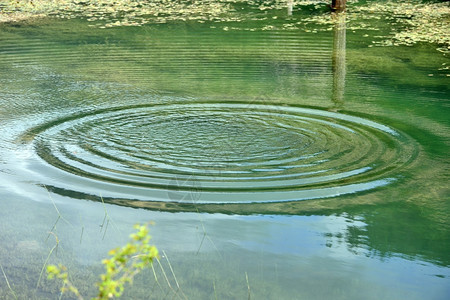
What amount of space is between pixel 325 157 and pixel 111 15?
9290 millimetres

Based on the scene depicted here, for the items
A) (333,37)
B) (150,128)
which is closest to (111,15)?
(333,37)

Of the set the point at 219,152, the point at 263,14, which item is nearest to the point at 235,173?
the point at 219,152

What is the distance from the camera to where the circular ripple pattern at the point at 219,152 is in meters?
4.50

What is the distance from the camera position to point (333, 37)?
10.5 m

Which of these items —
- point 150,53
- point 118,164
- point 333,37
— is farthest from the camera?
point 333,37

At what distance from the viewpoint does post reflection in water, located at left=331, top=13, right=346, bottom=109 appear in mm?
7078

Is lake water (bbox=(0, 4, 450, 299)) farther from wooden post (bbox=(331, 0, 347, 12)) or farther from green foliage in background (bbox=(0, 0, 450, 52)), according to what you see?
wooden post (bbox=(331, 0, 347, 12))

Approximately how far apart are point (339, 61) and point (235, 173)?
179 inches

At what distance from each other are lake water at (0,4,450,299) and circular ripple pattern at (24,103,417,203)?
2cm

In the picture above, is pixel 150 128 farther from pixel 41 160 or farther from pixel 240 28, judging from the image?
pixel 240 28

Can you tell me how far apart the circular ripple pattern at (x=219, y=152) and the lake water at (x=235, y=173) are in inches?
0.8

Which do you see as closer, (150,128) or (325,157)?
(325,157)

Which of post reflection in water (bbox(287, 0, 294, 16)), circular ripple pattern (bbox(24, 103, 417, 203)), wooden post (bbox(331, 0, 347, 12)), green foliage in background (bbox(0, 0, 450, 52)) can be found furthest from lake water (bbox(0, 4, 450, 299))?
post reflection in water (bbox(287, 0, 294, 16))

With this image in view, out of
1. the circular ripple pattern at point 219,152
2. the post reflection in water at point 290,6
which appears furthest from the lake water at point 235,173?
the post reflection in water at point 290,6
